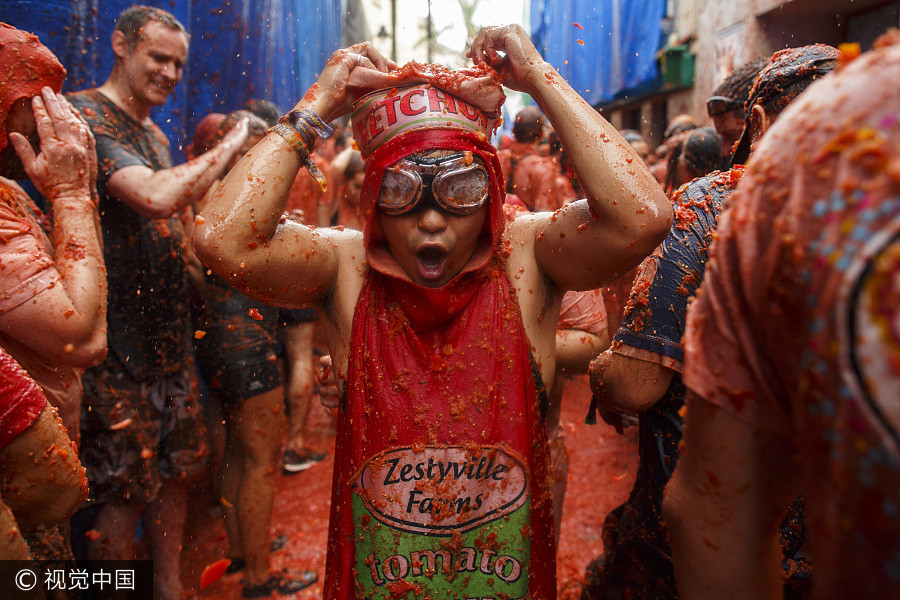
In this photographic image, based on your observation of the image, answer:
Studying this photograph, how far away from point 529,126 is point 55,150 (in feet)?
14.0

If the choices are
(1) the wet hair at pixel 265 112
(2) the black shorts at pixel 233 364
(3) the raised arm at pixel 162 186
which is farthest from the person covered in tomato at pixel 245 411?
(1) the wet hair at pixel 265 112

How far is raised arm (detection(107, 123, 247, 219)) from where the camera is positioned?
8.82ft

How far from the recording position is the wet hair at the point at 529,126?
5.44 m

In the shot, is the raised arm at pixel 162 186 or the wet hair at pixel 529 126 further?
the wet hair at pixel 529 126

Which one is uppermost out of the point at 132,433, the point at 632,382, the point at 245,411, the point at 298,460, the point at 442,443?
the point at 632,382

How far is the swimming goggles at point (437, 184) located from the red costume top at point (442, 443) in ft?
0.11

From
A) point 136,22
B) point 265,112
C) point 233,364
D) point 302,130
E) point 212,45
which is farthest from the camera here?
point 212,45

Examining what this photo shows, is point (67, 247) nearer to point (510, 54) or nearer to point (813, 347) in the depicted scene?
point (510, 54)

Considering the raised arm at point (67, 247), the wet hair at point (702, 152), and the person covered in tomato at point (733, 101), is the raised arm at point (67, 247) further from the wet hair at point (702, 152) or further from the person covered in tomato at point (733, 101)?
the wet hair at point (702, 152)

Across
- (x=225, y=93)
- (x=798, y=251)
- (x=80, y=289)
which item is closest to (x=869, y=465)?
(x=798, y=251)

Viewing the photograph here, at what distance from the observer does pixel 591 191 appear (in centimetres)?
154

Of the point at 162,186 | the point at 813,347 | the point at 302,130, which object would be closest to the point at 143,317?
the point at 162,186

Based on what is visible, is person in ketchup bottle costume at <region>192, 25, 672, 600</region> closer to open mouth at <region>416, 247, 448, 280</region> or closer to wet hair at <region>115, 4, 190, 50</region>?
open mouth at <region>416, 247, 448, 280</region>

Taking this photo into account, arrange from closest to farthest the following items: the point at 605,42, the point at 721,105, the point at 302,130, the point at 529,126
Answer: the point at 302,130
the point at 721,105
the point at 529,126
the point at 605,42
